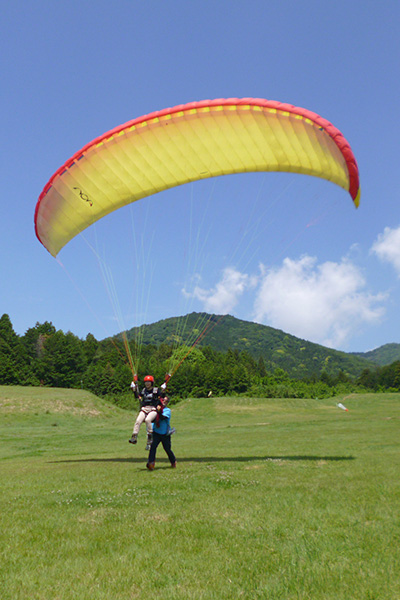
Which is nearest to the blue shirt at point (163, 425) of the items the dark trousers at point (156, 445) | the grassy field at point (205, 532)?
the dark trousers at point (156, 445)

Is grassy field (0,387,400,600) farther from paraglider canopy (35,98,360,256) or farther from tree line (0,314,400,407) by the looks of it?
tree line (0,314,400,407)

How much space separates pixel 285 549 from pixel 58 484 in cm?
545

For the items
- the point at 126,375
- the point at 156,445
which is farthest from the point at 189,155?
the point at 126,375

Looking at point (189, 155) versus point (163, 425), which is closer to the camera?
point (163, 425)

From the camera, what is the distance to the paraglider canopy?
10703mm

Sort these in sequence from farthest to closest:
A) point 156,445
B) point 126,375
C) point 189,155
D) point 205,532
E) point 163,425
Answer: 1. point 126,375
2. point 189,155
3. point 163,425
4. point 156,445
5. point 205,532

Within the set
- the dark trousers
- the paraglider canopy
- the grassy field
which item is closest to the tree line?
the paraglider canopy

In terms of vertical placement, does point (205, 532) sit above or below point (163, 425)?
below

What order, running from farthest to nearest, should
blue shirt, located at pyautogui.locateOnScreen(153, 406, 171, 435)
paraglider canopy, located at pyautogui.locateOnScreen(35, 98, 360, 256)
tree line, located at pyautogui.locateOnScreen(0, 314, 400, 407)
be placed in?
tree line, located at pyautogui.locateOnScreen(0, 314, 400, 407)
paraglider canopy, located at pyautogui.locateOnScreen(35, 98, 360, 256)
blue shirt, located at pyautogui.locateOnScreen(153, 406, 171, 435)

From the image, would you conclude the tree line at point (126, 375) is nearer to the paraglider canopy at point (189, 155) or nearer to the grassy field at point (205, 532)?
the paraglider canopy at point (189, 155)

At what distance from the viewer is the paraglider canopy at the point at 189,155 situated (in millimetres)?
10703

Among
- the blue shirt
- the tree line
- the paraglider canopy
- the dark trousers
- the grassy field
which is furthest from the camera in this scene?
the tree line

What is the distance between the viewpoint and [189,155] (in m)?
11.9

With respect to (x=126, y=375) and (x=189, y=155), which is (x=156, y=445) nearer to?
(x=189, y=155)
